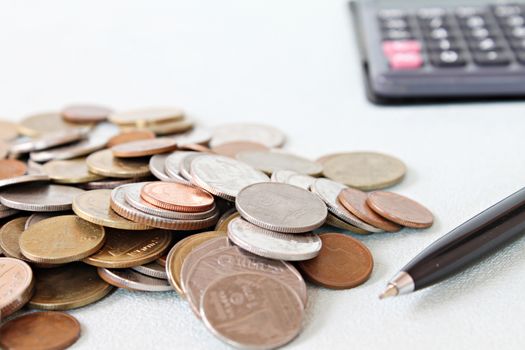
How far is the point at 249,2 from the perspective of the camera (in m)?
0.97

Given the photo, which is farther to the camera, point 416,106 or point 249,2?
point 249,2

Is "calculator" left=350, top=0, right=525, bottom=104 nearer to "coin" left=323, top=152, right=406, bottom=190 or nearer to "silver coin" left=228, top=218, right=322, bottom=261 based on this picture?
"coin" left=323, top=152, right=406, bottom=190

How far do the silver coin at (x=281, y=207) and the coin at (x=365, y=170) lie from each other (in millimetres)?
71

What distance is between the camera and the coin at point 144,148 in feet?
1.72

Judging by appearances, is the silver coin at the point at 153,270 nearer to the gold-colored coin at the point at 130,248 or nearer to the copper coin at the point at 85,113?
the gold-colored coin at the point at 130,248

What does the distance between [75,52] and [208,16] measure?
0.19m

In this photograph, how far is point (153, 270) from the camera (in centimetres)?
43

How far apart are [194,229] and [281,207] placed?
0.06m

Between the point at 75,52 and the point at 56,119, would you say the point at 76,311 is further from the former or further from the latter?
the point at 75,52

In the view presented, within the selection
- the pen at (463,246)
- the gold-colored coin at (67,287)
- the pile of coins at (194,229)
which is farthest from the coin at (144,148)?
the pen at (463,246)

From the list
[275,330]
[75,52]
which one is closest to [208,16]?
[75,52]

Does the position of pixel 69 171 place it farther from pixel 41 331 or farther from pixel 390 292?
pixel 390 292

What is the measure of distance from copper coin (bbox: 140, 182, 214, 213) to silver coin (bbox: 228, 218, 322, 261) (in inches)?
1.1

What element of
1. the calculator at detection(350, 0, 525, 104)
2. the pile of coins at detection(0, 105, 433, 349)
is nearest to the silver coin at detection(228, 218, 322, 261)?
the pile of coins at detection(0, 105, 433, 349)
